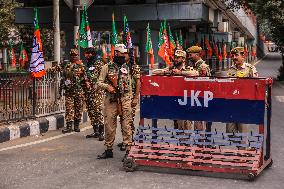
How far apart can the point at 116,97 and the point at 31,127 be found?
3309mm

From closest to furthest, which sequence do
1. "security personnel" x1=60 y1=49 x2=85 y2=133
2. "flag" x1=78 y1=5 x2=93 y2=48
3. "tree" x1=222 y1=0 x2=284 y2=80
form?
"security personnel" x1=60 y1=49 x2=85 y2=133, "flag" x1=78 y1=5 x2=93 y2=48, "tree" x1=222 y1=0 x2=284 y2=80

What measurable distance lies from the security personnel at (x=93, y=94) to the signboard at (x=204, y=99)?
7.98 feet

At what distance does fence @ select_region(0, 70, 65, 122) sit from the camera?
11.1m

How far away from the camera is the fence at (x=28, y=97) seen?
11125 mm

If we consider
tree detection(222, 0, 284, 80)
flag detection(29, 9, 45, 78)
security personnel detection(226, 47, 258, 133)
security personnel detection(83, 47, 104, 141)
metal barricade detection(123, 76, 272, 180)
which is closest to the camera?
metal barricade detection(123, 76, 272, 180)

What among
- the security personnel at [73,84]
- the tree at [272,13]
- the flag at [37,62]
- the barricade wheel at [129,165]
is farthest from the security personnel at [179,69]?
the tree at [272,13]

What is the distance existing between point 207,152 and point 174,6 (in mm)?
20144

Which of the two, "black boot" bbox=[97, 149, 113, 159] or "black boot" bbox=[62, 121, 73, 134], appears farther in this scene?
"black boot" bbox=[62, 121, 73, 134]

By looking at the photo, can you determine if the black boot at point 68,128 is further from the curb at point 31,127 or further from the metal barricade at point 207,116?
the metal barricade at point 207,116

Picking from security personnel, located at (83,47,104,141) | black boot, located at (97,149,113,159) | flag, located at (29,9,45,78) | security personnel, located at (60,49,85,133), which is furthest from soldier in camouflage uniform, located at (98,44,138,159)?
flag, located at (29,9,45,78)

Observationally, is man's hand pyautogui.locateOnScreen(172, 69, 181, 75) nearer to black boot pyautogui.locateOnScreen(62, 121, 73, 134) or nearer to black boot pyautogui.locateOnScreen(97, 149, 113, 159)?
black boot pyautogui.locateOnScreen(97, 149, 113, 159)

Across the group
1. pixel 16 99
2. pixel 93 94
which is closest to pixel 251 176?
pixel 93 94

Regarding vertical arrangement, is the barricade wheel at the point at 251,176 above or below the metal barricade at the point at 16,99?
below

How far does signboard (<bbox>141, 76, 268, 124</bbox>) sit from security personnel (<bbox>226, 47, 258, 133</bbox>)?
0.72 metres
